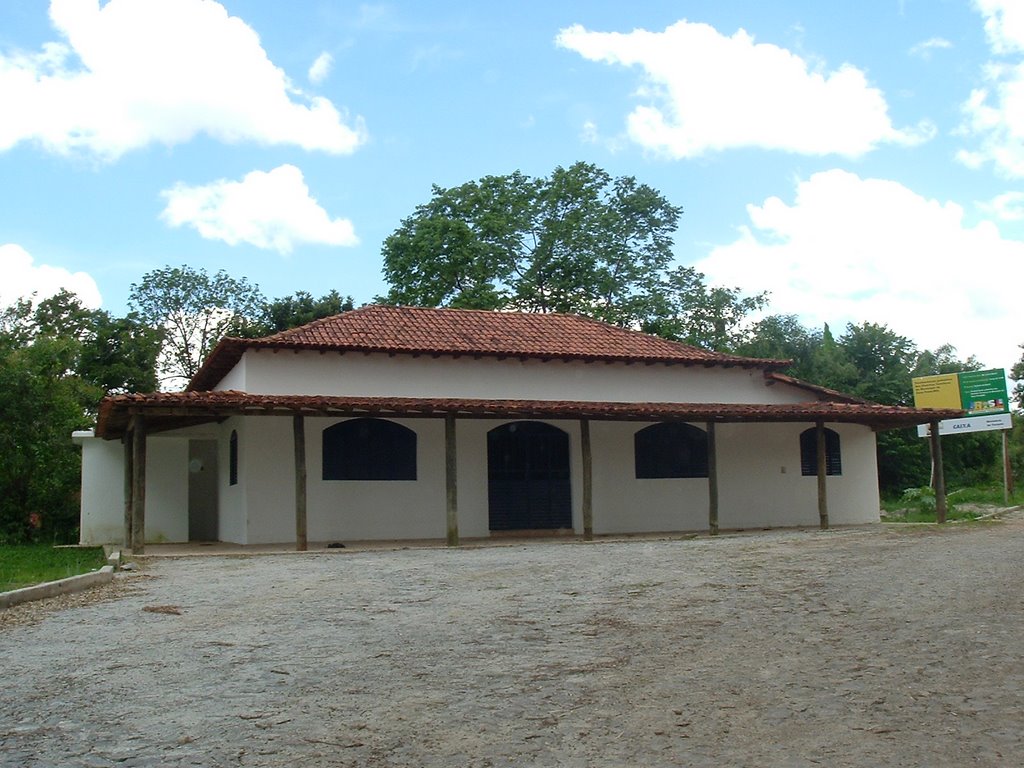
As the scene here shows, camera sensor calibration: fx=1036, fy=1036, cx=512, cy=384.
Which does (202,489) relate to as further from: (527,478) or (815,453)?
(815,453)

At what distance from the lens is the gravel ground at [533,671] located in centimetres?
466

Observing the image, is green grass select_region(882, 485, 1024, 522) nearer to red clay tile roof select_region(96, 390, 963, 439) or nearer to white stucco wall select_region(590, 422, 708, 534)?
red clay tile roof select_region(96, 390, 963, 439)

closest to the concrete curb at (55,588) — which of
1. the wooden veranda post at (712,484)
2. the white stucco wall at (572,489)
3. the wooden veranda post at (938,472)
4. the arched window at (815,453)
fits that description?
the white stucco wall at (572,489)

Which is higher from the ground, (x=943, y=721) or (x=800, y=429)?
(x=800, y=429)

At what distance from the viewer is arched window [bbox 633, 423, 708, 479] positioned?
19.9m

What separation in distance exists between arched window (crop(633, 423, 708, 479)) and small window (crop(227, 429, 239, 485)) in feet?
24.2

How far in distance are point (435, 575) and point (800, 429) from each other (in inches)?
476

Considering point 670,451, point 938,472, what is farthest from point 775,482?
point 938,472

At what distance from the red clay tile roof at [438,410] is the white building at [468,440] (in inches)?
1.8

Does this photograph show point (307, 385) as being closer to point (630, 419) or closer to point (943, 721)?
point (630, 419)

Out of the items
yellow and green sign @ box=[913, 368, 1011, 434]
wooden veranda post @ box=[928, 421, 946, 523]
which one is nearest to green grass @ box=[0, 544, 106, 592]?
wooden veranda post @ box=[928, 421, 946, 523]

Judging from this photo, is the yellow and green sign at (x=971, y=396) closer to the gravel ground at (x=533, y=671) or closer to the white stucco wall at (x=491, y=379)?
the white stucco wall at (x=491, y=379)

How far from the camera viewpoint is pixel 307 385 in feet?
58.6

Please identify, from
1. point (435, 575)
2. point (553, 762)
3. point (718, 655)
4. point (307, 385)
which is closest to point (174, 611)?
point (435, 575)
